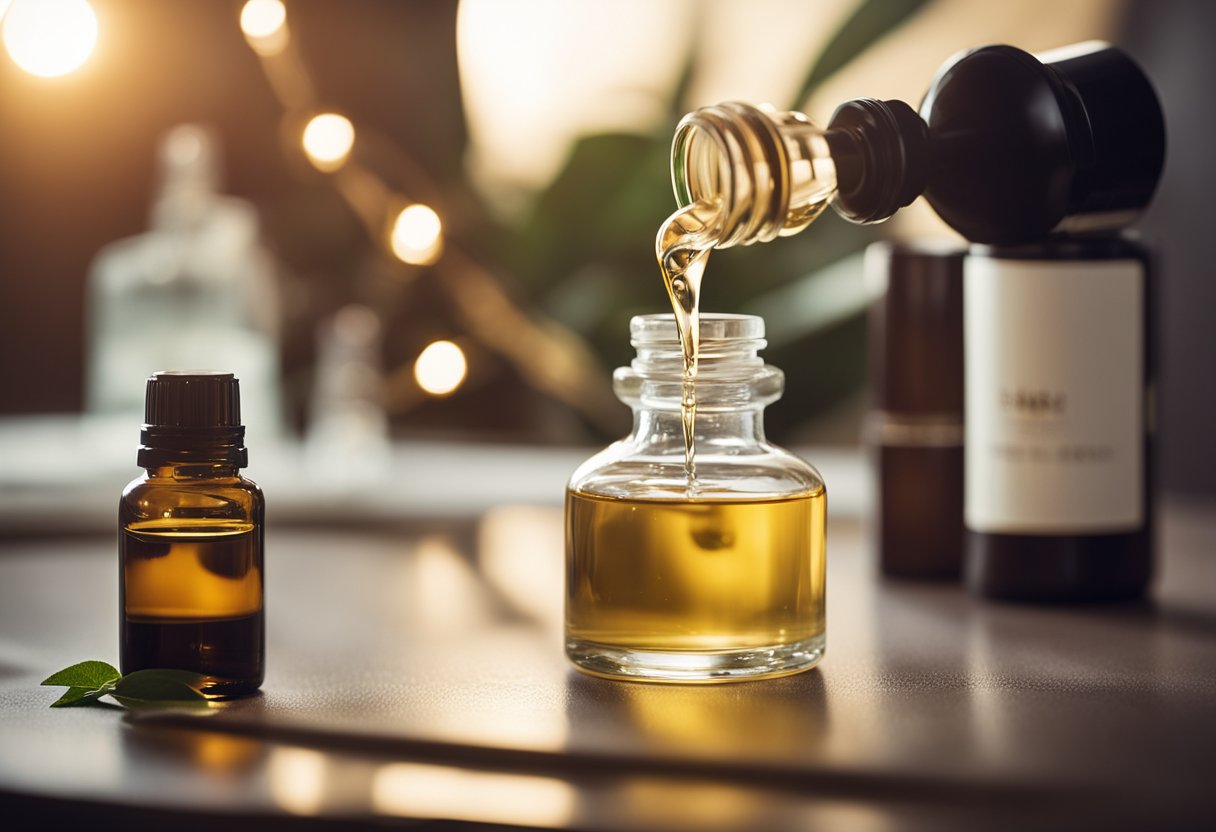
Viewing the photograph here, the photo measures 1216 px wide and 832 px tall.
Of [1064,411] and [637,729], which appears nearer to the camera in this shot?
[637,729]

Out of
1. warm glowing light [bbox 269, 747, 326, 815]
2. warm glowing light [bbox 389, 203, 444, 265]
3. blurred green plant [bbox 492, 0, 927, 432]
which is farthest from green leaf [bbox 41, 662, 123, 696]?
blurred green plant [bbox 492, 0, 927, 432]

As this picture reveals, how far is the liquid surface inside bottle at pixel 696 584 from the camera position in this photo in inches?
27.6

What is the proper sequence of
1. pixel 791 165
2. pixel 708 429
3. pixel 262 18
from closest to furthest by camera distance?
pixel 791 165, pixel 708 429, pixel 262 18

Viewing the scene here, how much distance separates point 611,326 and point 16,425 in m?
0.71

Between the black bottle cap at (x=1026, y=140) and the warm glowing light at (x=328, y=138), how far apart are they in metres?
0.63

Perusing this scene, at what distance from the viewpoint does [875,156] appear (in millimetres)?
693

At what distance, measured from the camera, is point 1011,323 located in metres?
0.89

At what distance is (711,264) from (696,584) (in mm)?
1004

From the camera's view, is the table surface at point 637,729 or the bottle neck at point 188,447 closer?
the table surface at point 637,729

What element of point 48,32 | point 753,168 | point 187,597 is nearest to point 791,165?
point 753,168

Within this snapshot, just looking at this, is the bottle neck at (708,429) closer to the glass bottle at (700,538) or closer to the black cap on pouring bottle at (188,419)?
the glass bottle at (700,538)

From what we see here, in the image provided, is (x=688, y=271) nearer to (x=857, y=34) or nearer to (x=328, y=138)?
(x=328, y=138)

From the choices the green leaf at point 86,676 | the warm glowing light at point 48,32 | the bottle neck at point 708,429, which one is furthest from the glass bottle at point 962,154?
the warm glowing light at point 48,32

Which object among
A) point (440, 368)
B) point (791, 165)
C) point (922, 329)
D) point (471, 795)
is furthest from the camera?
point (440, 368)
